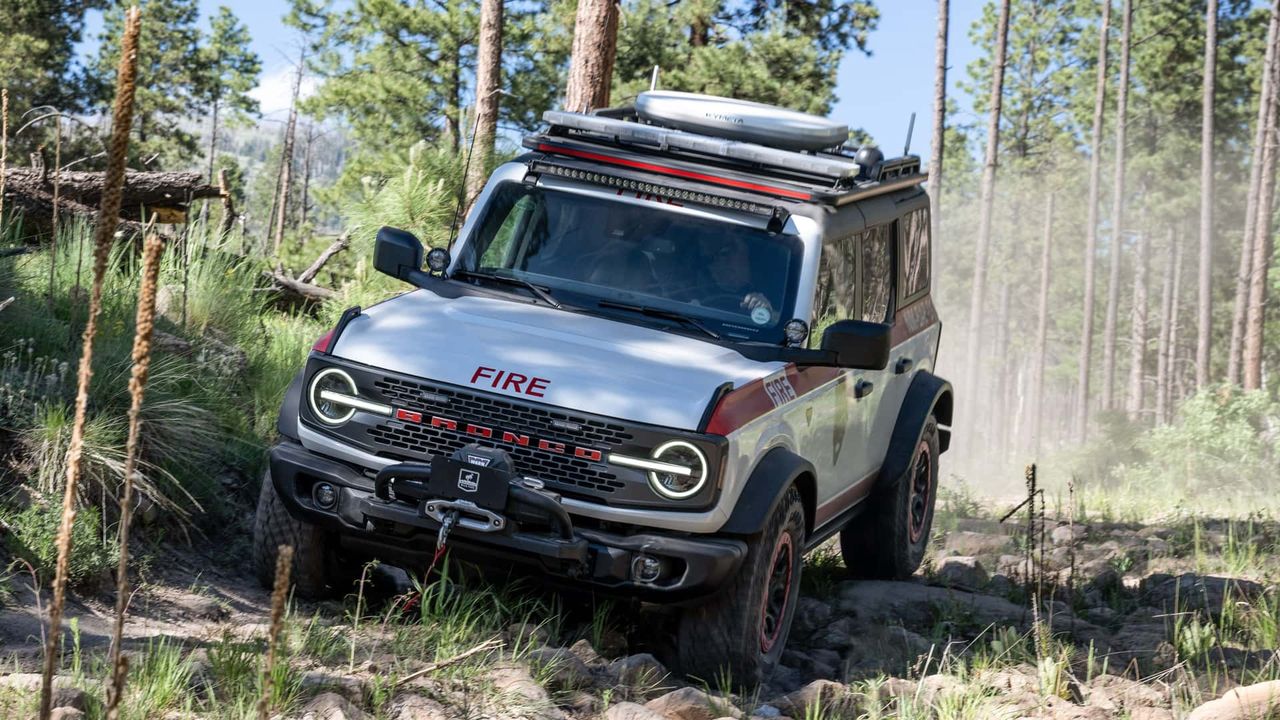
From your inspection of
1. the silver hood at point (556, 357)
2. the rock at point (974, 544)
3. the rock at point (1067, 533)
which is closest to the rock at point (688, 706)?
the silver hood at point (556, 357)

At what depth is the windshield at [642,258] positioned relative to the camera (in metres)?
6.34

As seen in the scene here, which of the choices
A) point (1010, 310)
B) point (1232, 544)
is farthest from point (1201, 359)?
point (1010, 310)

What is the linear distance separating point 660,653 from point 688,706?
988mm

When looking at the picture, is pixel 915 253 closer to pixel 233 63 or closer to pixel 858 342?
pixel 858 342

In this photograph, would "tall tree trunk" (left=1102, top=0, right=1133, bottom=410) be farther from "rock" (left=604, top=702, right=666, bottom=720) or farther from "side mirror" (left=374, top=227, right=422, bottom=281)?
"rock" (left=604, top=702, right=666, bottom=720)

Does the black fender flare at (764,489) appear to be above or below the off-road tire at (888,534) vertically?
above

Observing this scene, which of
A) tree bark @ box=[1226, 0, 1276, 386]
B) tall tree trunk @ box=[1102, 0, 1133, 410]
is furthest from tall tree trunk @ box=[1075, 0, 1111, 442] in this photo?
tree bark @ box=[1226, 0, 1276, 386]

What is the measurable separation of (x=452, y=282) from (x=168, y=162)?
60638 millimetres

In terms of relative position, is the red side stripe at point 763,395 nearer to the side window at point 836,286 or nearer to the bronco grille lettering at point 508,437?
the side window at point 836,286

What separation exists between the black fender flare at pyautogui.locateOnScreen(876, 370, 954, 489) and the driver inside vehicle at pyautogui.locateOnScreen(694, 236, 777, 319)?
197 cm

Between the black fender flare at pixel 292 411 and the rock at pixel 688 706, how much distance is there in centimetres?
189

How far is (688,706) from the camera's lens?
15.7 ft

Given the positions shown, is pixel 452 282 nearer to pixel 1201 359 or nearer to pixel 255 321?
pixel 255 321

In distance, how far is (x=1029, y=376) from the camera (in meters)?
99.8
